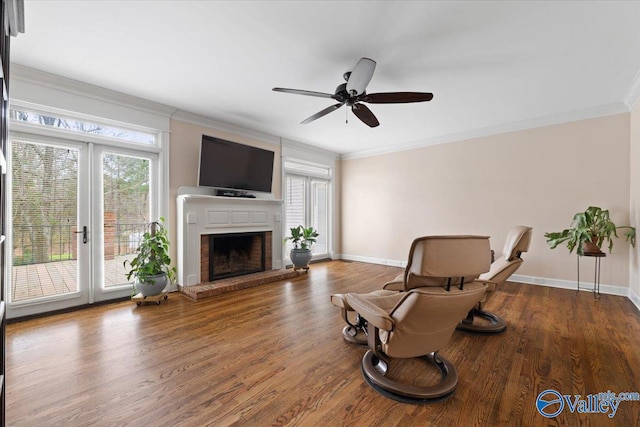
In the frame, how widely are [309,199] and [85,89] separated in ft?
13.9

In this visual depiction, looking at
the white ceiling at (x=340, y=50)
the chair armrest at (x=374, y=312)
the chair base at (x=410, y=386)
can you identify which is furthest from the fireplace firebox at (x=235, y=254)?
the chair base at (x=410, y=386)

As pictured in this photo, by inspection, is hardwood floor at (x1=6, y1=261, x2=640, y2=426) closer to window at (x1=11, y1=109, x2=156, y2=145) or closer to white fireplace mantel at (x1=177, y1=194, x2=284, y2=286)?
white fireplace mantel at (x1=177, y1=194, x2=284, y2=286)

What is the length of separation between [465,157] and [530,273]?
7.40ft

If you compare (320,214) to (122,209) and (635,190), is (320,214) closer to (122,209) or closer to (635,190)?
(122,209)

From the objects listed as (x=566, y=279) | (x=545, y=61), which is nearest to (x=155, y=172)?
(x=545, y=61)

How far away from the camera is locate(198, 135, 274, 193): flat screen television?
4.36 m

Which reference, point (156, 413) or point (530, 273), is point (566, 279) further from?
point (156, 413)

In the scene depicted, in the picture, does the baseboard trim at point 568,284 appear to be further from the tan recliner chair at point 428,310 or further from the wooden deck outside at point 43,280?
the wooden deck outside at point 43,280

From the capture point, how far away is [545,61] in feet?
9.09

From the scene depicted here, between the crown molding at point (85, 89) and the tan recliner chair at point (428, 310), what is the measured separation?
12.5ft

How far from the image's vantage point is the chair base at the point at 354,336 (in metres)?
Result: 2.50

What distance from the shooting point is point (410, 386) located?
183cm

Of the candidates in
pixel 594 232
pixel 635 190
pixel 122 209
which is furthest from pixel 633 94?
pixel 122 209

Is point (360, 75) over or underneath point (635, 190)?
over
